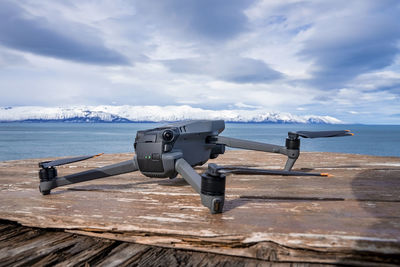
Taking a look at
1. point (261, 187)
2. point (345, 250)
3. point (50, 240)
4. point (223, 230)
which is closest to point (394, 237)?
point (345, 250)

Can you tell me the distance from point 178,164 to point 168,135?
0.24 meters

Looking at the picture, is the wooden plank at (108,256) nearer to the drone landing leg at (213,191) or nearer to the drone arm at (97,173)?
the drone landing leg at (213,191)

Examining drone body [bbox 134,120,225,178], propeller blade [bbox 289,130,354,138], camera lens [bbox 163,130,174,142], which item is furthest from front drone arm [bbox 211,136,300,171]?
camera lens [bbox 163,130,174,142]

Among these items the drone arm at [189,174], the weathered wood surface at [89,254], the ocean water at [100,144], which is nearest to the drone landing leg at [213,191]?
the drone arm at [189,174]

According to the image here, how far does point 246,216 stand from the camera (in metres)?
1.73

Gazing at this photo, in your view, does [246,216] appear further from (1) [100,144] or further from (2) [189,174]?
(1) [100,144]

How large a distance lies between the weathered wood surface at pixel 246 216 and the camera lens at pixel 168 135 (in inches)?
19.0

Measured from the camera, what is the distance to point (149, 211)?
1885mm

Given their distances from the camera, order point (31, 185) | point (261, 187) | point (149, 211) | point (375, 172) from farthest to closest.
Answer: point (375, 172)
point (31, 185)
point (261, 187)
point (149, 211)

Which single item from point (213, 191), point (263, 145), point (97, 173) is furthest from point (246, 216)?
point (263, 145)

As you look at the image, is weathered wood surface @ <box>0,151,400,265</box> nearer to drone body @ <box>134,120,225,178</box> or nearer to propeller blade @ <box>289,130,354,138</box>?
drone body @ <box>134,120,225,178</box>

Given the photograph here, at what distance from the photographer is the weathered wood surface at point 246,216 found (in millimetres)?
1320

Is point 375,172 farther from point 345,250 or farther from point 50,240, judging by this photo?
point 50,240

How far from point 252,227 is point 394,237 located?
0.68m
